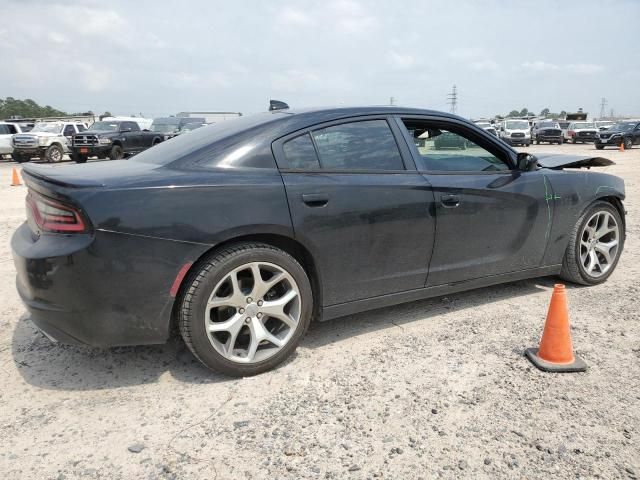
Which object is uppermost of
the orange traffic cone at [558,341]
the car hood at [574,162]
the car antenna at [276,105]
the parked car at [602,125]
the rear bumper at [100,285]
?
the parked car at [602,125]

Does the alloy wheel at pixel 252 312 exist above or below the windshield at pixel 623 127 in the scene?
below

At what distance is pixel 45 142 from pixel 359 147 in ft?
75.6

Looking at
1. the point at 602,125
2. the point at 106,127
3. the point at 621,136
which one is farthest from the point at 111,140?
the point at 602,125

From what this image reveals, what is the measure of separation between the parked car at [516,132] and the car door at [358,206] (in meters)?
32.1

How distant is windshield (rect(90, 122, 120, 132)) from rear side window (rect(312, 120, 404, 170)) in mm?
20465

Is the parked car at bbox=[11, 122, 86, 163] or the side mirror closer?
the side mirror

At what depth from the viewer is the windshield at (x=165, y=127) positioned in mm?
23562

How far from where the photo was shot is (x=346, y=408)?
262cm

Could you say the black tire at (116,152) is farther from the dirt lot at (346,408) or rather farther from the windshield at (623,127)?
the windshield at (623,127)

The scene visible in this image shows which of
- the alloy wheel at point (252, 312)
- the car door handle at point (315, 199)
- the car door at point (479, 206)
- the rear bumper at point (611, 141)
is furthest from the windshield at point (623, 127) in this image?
the alloy wheel at point (252, 312)

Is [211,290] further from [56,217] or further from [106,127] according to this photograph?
[106,127]

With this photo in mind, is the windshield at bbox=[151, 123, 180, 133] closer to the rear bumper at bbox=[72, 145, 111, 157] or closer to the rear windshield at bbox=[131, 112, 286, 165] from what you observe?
the rear bumper at bbox=[72, 145, 111, 157]

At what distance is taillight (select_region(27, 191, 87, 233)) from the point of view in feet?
8.26

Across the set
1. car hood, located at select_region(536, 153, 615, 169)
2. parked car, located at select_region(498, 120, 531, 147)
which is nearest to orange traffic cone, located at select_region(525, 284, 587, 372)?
car hood, located at select_region(536, 153, 615, 169)
